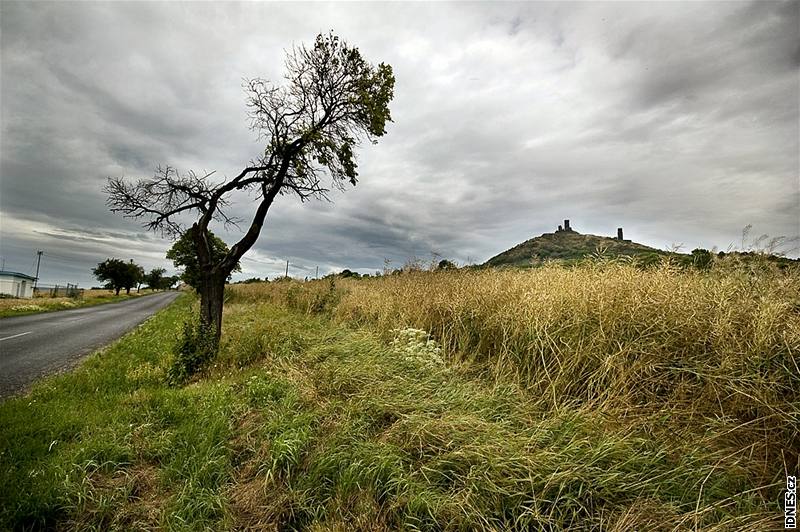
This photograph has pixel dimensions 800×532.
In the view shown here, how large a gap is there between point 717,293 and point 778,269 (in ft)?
3.14

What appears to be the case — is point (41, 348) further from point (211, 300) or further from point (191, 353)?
point (191, 353)

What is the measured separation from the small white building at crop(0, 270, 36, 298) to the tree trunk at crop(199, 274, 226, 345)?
6637cm

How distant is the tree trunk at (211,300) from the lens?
24.9ft

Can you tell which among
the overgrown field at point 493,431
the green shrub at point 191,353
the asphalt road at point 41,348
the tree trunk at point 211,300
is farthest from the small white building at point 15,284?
the overgrown field at point 493,431

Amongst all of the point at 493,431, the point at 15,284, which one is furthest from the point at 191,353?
the point at 15,284

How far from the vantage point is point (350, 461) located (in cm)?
284

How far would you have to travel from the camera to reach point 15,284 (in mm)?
54750

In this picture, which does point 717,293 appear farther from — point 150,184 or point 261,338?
point 150,184

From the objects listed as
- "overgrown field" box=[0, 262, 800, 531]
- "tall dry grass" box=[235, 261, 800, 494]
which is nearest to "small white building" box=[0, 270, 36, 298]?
"overgrown field" box=[0, 262, 800, 531]

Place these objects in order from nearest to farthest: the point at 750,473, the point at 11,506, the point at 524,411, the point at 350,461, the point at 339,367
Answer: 1. the point at 750,473
2. the point at 11,506
3. the point at 350,461
4. the point at 524,411
5. the point at 339,367

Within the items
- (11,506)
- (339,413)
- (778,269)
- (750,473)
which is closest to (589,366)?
(750,473)

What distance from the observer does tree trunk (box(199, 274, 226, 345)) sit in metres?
7.60

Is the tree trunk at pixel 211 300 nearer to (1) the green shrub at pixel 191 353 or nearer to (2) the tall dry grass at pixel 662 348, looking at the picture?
(1) the green shrub at pixel 191 353

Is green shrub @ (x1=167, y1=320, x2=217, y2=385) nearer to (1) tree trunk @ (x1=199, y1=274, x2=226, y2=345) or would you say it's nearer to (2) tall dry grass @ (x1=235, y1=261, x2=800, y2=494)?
(1) tree trunk @ (x1=199, y1=274, x2=226, y2=345)
